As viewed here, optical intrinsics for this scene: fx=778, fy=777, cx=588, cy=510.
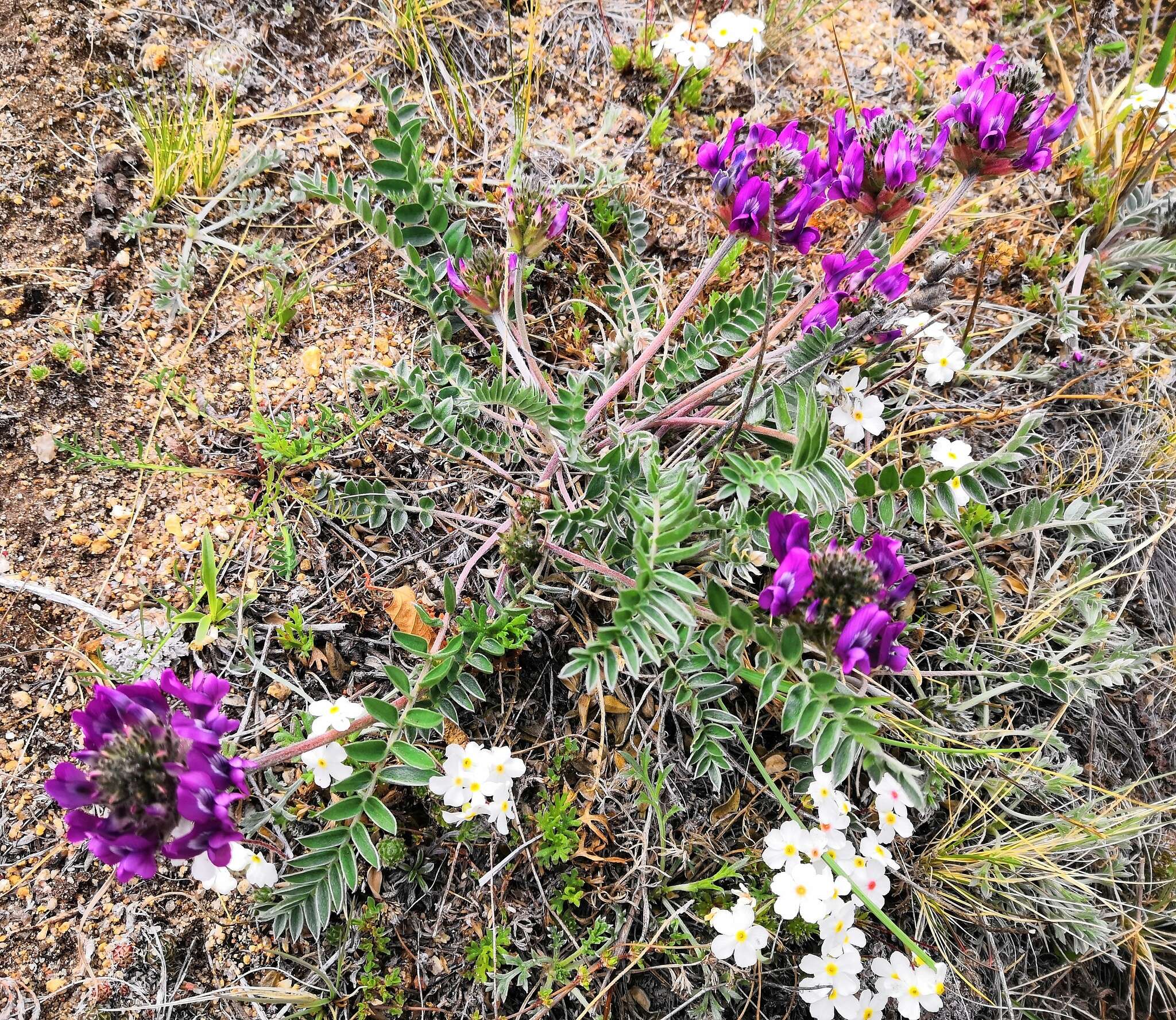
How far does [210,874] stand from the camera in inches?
74.6

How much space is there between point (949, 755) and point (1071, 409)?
168 cm

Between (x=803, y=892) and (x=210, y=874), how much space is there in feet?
5.29

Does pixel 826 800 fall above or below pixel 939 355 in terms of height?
below

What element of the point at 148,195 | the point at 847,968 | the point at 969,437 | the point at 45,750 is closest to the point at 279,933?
the point at 45,750

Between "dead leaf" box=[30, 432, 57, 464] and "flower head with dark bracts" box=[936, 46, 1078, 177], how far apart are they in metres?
3.20

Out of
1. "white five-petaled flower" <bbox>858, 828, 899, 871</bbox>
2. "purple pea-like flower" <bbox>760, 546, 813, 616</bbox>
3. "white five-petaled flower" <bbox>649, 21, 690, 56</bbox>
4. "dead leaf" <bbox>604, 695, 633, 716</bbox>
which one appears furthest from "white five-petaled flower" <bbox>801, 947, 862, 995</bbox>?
"white five-petaled flower" <bbox>649, 21, 690, 56</bbox>

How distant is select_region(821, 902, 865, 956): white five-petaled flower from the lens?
2.30m

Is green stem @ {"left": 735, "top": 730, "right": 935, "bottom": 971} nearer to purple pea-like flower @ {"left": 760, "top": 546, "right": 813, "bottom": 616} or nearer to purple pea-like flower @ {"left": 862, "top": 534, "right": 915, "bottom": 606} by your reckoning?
purple pea-like flower @ {"left": 760, "top": 546, "right": 813, "bottom": 616}

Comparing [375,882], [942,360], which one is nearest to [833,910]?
[375,882]

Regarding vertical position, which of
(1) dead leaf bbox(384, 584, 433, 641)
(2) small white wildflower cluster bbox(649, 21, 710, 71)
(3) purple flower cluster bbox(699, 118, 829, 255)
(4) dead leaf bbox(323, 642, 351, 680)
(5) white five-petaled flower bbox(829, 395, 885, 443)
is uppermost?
(2) small white wildflower cluster bbox(649, 21, 710, 71)

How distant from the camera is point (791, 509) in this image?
7.97 ft

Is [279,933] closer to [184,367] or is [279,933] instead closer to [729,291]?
[184,367]

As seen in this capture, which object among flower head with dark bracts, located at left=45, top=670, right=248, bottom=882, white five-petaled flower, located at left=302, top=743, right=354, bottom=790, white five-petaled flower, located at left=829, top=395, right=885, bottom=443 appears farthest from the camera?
white five-petaled flower, located at left=829, top=395, right=885, bottom=443

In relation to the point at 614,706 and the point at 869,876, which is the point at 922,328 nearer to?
the point at 614,706
